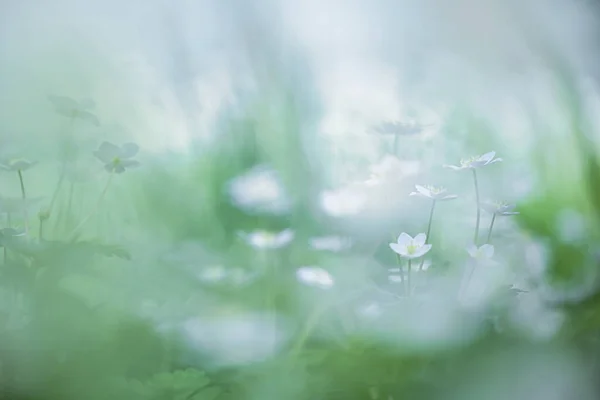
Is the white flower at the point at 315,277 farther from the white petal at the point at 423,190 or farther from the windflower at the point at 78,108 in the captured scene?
the windflower at the point at 78,108

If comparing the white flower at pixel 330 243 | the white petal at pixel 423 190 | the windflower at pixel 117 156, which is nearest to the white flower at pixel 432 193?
the white petal at pixel 423 190

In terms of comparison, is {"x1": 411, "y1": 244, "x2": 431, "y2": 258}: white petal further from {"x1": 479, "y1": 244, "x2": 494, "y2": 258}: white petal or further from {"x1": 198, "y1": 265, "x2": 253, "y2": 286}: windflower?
{"x1": 198, "y1": 265, "x2": 253, "y2": 286}: windflower

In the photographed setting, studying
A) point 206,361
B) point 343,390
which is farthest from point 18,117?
point 343,390

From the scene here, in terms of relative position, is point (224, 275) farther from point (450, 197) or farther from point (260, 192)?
point (450, 197)

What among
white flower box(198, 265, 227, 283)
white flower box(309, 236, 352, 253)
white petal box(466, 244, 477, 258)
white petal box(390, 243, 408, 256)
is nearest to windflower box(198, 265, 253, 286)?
white flower box(198, 265, 227, 283)

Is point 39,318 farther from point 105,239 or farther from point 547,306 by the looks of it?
point 547,306

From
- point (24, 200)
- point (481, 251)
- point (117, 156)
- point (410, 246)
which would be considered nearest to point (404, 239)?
point (410, 246)
